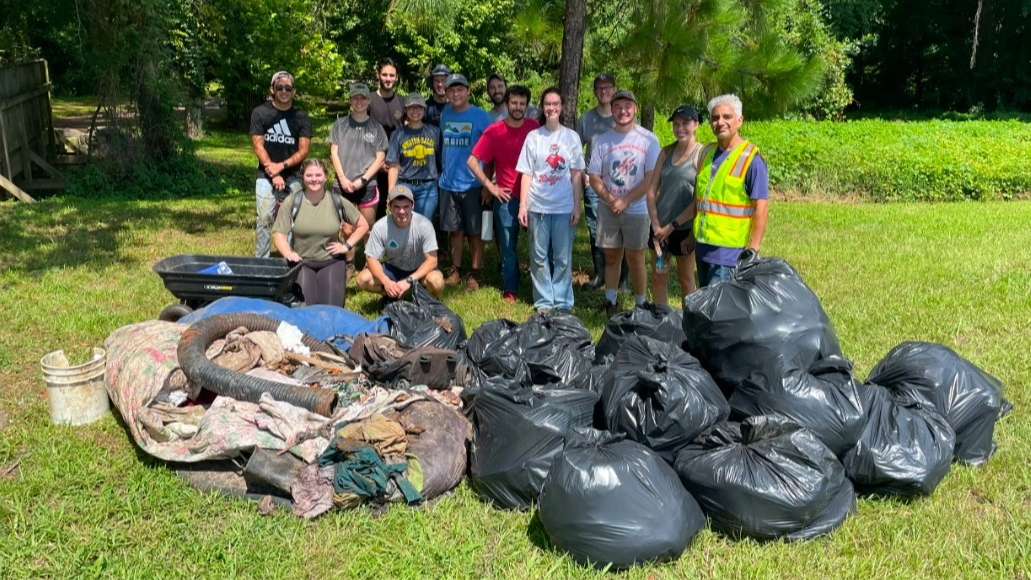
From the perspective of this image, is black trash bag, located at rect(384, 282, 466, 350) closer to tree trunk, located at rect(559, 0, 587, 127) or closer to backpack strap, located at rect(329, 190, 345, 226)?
backpack strap, located at rect(329, 190, 345, 226)

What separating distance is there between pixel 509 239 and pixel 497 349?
234 cm

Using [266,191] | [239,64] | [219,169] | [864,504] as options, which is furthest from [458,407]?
[239,64]

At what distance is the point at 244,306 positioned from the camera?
17.1ft

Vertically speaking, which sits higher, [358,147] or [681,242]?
[358,147]

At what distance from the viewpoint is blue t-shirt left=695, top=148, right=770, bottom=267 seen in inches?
182

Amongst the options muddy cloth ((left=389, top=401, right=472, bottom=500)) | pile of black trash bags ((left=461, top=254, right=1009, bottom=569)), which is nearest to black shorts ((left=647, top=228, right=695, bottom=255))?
pile of black trash bags ((left=461, top=254, right=1009, bottom=569))

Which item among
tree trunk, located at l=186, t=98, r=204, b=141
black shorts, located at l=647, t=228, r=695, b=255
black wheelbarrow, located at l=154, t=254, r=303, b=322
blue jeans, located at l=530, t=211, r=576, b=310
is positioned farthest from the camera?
tree trunk, located at l=186, t=98, r=204, b=141

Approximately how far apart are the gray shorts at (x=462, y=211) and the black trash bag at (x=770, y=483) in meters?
3.98

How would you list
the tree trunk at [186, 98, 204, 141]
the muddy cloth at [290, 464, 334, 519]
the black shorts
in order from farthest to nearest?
the tree trunk at [186, 98, 204, 141]
the black shorts
the muddy cloth at [290, 464, 334, 519]

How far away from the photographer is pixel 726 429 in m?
3.63

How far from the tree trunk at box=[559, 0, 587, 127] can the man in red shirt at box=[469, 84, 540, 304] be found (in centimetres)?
69

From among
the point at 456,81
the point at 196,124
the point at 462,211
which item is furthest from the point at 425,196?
the point at 196,124

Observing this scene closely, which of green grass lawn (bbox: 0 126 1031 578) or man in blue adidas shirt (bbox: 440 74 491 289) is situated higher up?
man in blue adidas shirt (bbox: 440 74 491 289)

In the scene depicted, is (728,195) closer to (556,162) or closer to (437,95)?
(556,162)
